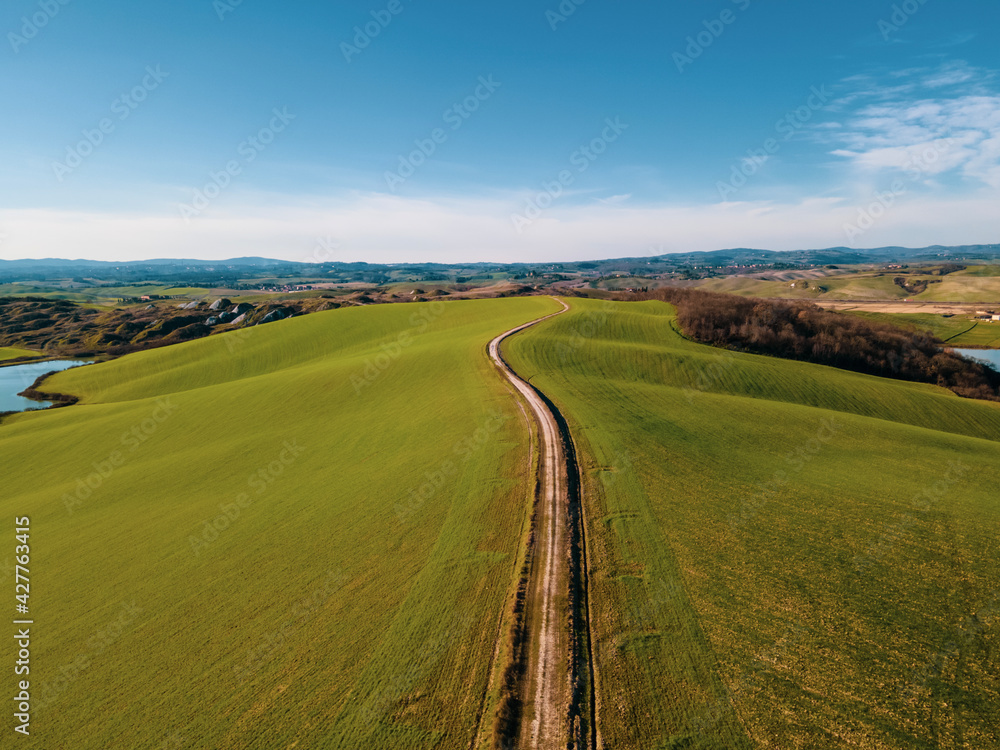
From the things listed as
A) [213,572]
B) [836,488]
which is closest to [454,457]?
[213,572]

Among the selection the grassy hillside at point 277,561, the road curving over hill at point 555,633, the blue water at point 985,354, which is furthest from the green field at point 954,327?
the grassy hillside at point 277,561

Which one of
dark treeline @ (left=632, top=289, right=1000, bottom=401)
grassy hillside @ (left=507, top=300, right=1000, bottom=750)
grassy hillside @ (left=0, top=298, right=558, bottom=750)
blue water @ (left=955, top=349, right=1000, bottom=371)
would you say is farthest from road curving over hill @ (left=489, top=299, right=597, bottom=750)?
blue water @ (left=955, top=349, right=1000, bottom=371)

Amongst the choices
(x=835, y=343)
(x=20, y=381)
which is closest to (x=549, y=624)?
(x=835, y=343)

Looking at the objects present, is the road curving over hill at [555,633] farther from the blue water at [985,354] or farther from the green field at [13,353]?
the green field at [13,353]

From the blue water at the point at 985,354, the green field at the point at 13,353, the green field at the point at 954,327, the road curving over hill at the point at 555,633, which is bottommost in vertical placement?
the blue water at the point at 985,354

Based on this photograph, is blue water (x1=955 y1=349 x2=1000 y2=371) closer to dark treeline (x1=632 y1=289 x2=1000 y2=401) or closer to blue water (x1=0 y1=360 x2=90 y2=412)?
dark treeline (x1=632 y1=289 x2=1000 y2=401)

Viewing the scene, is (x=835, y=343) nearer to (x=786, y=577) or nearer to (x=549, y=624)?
(x=786, y=577)
